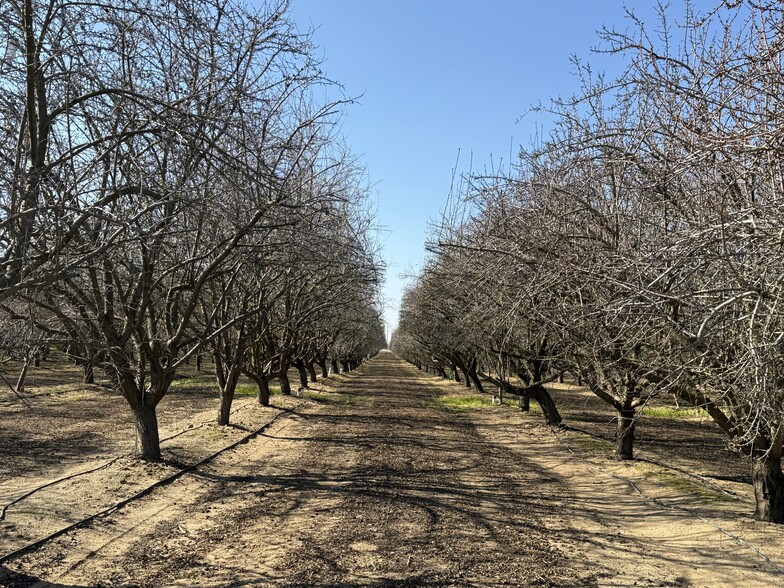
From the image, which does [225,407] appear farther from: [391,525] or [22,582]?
[22,582]

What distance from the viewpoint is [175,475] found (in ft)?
32.8

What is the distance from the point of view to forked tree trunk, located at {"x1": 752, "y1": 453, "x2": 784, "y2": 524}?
25.5ft

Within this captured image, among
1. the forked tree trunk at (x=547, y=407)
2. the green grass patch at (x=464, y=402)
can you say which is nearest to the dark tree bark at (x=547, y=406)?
the forked tree trunk at (x=547, y=407)

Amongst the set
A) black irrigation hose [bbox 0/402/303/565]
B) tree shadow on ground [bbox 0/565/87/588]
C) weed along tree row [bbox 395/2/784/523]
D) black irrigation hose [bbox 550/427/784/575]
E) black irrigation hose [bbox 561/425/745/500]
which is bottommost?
tree shadow on ground [bbox 0/565/87/588]

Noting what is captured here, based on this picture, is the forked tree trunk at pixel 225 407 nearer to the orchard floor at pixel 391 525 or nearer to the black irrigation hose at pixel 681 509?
the orchard floor at pixel 391 525

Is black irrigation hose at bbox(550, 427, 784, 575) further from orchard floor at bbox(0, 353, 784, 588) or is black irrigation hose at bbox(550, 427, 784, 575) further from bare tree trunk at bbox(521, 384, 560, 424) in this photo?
bare tree trunk at bbox(521, 384, 560, 424)

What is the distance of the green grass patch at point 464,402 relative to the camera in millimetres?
25141

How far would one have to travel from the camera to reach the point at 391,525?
7.61m

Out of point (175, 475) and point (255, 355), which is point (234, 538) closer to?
point (175, 475)

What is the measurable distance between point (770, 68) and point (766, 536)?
18.7 feet

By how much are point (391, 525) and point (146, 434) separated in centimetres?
514

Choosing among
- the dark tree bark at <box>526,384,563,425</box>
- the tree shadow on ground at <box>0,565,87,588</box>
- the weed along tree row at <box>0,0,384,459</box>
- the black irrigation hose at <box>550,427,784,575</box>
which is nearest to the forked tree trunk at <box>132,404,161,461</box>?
the weed along tree row at <box>0,0,384,459</box>

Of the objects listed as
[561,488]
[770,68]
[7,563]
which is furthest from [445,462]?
[770,68]

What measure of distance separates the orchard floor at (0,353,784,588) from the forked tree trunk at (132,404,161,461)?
10.4 inches
